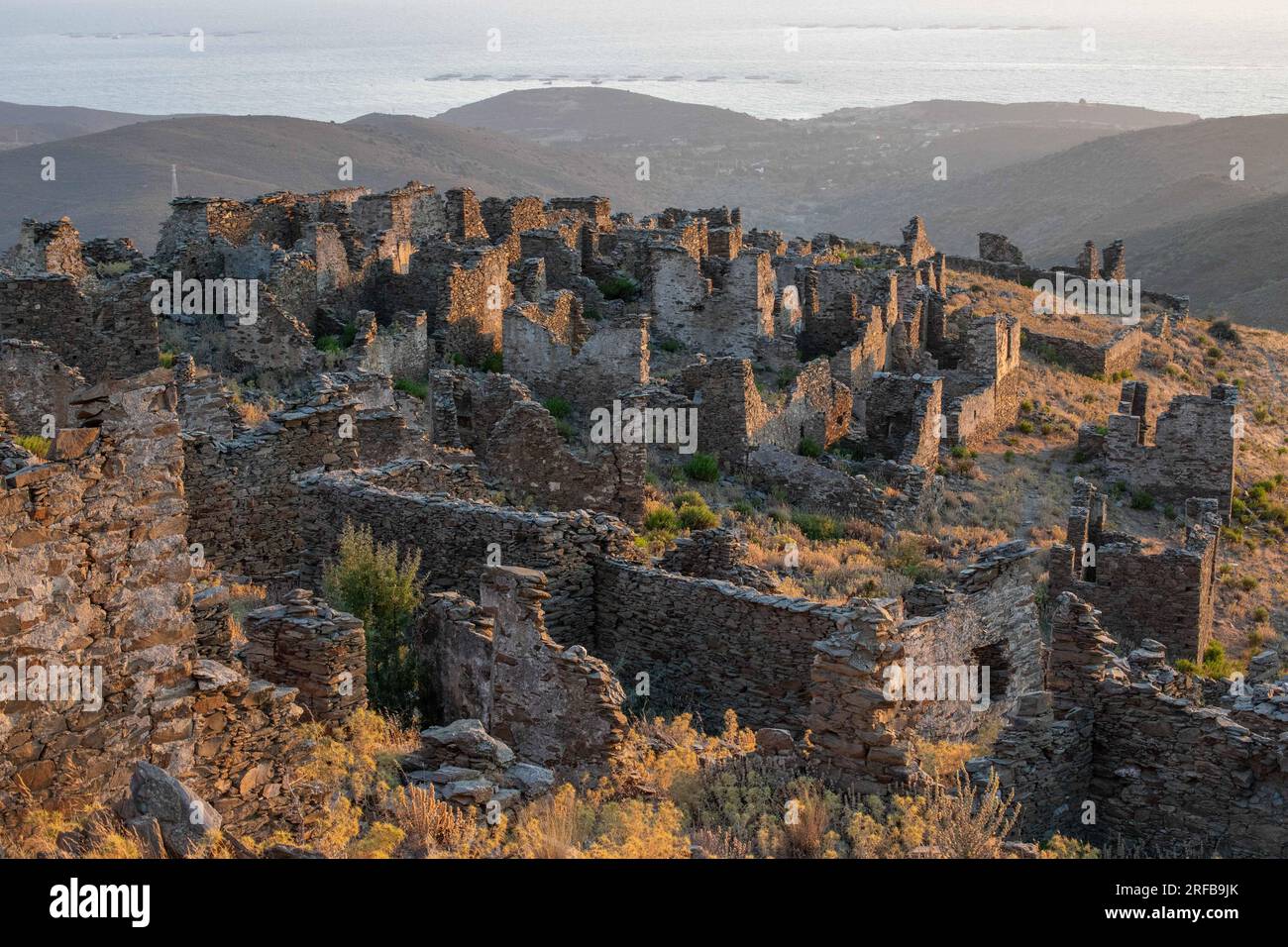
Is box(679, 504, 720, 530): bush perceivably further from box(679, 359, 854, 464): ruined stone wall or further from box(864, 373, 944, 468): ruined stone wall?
box(864, 373, 944, 468): ruined stone wall

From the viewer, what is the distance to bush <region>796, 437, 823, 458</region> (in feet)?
85.4

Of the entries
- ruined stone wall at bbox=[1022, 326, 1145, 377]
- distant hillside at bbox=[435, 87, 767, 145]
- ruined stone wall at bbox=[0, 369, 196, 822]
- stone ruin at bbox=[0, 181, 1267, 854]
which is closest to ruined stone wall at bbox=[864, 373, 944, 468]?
stone ruin at bbox=[0, 181, 1267, 854]

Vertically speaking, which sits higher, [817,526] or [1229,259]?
[1229,259]

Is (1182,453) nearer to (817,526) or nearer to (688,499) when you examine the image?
(817,526)

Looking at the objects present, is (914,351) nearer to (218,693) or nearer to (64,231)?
(64,231)

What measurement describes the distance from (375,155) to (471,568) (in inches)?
3404

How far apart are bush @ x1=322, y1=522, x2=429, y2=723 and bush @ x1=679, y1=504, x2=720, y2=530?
5913mm

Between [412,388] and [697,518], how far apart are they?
5463 millimetres

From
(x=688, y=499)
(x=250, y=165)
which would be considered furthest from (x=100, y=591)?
(x=250, y=165)

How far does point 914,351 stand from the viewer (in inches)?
1380

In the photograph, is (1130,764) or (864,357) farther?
(864,357)

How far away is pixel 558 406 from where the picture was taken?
24438mm

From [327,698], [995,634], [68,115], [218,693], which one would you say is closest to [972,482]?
[995,634]

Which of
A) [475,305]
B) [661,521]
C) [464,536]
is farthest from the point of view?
[475,305]
